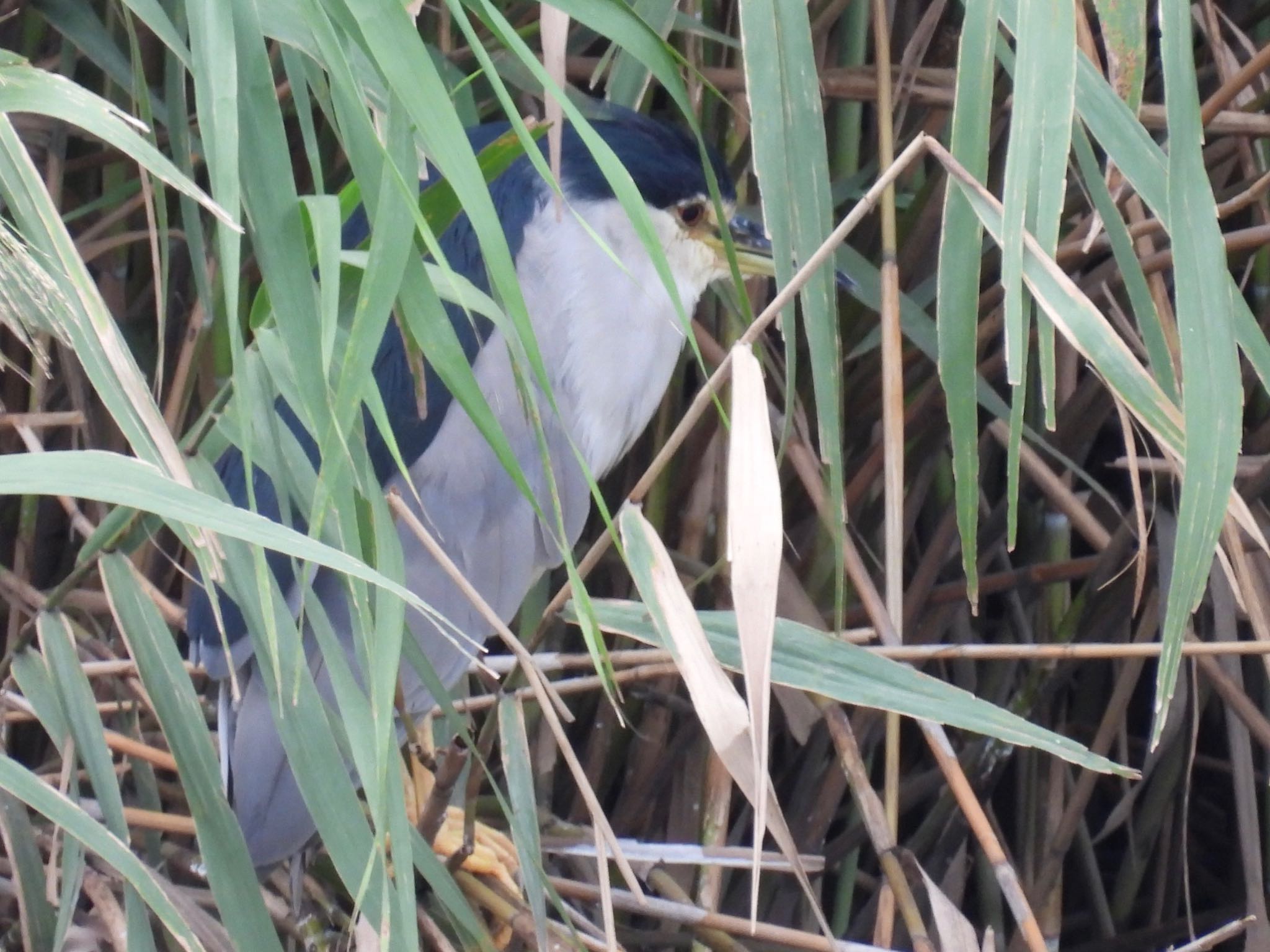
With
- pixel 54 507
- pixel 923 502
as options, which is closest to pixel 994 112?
pixel 923 502

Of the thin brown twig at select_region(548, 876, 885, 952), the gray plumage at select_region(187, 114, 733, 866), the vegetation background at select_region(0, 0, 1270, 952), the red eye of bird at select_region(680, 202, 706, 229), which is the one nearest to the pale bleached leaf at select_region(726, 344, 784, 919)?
the vegetation background at select_region(0, 0, 1270, 952)

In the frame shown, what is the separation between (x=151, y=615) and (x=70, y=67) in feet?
2.01

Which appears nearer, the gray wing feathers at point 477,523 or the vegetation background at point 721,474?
the vegetation background at point 721,474

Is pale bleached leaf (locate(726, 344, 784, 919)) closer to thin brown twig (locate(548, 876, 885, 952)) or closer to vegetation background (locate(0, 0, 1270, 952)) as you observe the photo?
vegetation background (locate(0, 0, 1270, 952))

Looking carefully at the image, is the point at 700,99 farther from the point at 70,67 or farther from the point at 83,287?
the point at 83,287

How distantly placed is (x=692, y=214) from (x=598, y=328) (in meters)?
0.17

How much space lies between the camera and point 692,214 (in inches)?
55.7

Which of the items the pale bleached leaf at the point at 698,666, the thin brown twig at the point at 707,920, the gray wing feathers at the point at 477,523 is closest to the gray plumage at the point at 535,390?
the gray wing feathers at the point at 477,523

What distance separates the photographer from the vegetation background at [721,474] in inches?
22.5

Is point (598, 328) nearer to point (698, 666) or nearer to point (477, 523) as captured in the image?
point (477, 523)

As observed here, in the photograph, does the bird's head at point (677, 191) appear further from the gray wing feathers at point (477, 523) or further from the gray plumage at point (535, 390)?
the gray wing feathers at point (477, 523)

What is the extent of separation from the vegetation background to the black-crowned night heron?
71 mm

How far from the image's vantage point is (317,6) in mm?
559

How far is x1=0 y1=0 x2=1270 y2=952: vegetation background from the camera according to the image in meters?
0.57
